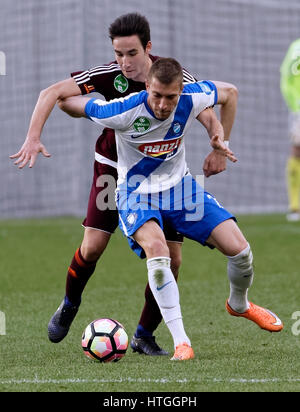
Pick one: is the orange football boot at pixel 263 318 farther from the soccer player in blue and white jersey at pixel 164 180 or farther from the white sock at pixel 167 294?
the white sock at pixel 167 294

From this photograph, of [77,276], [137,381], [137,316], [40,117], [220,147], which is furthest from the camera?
[137,316]

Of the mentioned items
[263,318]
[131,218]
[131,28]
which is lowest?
[263,318]

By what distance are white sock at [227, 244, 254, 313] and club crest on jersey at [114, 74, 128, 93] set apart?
1359 mm

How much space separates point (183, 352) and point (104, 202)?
1.40 metres

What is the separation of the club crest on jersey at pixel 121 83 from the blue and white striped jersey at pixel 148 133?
14.3 inches

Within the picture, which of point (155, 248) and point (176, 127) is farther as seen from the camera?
point (176, 127)

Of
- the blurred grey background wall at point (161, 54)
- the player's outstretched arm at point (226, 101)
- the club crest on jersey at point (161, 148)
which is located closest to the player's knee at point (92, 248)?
the club crest on jersey at point (161, 148)

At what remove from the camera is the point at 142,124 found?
5855 mm

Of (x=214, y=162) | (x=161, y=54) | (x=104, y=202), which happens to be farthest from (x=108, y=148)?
(x=161, y=54)

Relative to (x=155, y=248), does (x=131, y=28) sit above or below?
above

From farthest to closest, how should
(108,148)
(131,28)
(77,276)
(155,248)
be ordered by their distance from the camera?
(77,276)
(108,148)
(131,28)
(155,248)

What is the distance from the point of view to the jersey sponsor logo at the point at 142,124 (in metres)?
5.84

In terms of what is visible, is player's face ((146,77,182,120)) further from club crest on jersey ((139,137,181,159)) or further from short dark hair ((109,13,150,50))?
short dark hair ((109,13,150,50))

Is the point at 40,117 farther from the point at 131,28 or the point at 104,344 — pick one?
the point at 104,344
